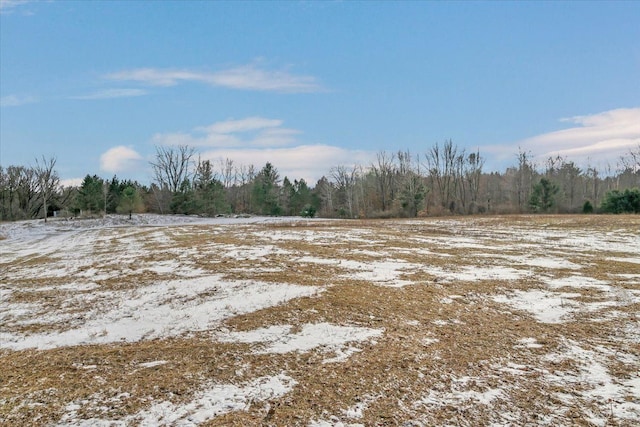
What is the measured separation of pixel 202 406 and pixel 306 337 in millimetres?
1641

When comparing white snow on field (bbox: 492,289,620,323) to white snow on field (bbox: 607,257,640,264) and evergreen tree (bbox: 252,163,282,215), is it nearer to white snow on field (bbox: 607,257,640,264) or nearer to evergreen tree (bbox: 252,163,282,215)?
white snow on field (bbox: 607,257,640,264)

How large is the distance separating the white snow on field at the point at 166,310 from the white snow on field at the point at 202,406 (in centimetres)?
165

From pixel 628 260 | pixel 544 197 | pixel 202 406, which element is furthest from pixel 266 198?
pixel 202 406

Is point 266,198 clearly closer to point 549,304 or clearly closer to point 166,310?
point 166,310

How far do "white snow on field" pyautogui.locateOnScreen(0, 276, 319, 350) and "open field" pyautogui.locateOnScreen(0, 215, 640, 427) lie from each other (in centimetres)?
3

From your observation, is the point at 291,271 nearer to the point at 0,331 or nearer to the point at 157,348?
the point at 157,348

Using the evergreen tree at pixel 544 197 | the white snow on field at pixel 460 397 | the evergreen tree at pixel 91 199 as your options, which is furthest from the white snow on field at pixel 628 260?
the evergreen tree at pixel 91 199

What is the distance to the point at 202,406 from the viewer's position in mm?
2803

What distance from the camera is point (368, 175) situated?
57.3 metres

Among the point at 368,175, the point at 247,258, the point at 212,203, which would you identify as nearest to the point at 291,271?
the point at 247,258

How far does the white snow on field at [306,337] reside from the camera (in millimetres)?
3926

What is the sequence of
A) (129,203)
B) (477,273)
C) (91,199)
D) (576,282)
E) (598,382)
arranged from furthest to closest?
(91,199)
(129,203)
(477,273)
(576,282)
(598,382)

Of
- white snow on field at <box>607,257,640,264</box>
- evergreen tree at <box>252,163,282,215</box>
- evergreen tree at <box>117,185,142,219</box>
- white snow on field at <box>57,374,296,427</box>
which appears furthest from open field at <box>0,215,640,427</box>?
evergreen tree at <box>252,163,282,215</box>

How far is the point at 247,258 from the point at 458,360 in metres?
6.97
